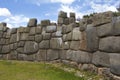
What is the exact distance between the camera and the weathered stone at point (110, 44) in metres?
9.52

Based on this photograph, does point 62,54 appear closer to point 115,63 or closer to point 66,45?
point 66,45

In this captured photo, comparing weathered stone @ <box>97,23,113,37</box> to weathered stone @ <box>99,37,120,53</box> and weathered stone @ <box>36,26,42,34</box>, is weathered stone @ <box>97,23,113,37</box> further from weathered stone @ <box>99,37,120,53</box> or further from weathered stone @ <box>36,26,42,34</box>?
weathered stone @ <box>36,26,42,34</box>

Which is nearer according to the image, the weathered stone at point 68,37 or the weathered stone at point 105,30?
the weathered stone at point 105,30

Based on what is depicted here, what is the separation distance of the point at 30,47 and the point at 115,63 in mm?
8499

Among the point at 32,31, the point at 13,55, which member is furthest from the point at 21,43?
the point at 32,31

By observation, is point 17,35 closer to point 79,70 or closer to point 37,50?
point 37,50

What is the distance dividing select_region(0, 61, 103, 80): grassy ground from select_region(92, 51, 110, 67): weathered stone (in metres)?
0.57

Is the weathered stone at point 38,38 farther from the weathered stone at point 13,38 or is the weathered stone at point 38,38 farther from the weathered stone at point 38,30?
the weathered stone at point 13,38

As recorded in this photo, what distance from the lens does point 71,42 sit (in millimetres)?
14039

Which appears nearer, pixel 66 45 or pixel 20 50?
pixel 66 45

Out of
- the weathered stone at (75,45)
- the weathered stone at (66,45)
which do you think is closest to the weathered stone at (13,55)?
the weathered stone at (66,45)

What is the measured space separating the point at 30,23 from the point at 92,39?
6.63 meters

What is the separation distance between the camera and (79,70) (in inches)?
493

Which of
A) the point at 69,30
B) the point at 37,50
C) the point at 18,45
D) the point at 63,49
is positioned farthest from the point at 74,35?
the point at 18,45
